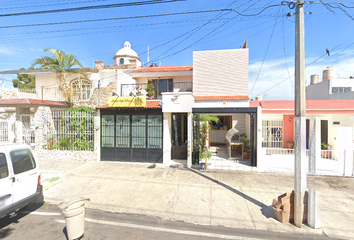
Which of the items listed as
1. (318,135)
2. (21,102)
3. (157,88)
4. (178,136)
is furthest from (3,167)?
(318,135)

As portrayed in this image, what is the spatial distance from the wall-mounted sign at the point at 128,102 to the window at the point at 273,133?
→ 8.34 metres

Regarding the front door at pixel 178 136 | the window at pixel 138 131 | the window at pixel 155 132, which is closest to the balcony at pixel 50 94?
the window at pixel 138 131

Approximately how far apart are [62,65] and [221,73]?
10964 mm

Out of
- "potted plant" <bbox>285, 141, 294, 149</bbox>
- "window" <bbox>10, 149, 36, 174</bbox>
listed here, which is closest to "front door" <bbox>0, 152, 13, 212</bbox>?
"window" <bbox>10, 149, 36, 174</bbox>

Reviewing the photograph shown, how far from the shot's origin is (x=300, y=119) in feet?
13.3

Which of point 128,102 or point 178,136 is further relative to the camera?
point 178,136

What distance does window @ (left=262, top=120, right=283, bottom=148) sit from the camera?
11.6m

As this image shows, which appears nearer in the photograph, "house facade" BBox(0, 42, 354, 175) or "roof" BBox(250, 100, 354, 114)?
"house facade" BBox(0, 42, 354, 175)

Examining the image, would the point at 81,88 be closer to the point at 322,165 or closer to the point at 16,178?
the point at 16,178

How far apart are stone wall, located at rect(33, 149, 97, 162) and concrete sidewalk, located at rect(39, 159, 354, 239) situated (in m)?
0.96

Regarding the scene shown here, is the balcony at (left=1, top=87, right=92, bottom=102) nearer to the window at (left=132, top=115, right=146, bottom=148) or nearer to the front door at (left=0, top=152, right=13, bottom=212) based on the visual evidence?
the window at (left=132, top=115, right=146, bottom=148)

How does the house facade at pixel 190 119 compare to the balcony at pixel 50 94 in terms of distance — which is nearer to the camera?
the house facade at pixel 190 119

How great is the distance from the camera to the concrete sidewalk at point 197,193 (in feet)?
14.3

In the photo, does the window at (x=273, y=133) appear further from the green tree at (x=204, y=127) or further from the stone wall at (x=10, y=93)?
the stone wall at (x=10, y=93)
